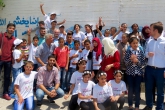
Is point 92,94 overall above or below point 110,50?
below

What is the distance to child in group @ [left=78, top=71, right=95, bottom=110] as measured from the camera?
458 cm

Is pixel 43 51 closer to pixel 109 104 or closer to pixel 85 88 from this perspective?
pixel 85 88

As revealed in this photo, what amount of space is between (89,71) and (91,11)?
13.2 feet

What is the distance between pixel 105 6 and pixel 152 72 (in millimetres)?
4419

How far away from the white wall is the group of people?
2.66 metres

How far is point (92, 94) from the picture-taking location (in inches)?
188

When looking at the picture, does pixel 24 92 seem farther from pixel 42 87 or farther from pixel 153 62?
pixel 153 62

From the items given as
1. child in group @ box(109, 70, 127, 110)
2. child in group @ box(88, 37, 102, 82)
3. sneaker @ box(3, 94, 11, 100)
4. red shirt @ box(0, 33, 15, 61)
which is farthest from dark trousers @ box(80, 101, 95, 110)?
red shirt @ box(0, 33, 15, 61)

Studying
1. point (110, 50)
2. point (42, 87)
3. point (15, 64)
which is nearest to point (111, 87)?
point (110, 50)

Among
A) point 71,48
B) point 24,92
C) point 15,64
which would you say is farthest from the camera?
point 71,48

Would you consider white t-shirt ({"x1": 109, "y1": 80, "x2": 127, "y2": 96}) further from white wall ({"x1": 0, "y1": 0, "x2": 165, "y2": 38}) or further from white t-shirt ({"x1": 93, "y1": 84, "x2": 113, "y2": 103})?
white wall ({"x1": 0, "y1": 0, "x2": 165, "y2": 38})

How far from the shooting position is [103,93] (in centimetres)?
462

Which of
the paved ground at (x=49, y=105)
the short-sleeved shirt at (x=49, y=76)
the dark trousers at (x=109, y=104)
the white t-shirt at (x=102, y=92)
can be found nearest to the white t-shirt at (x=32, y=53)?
the short-sleeved shirt at (x=49, y=76)

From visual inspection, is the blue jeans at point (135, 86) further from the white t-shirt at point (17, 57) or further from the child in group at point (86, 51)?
the white t-shirt at point (17, 57)
